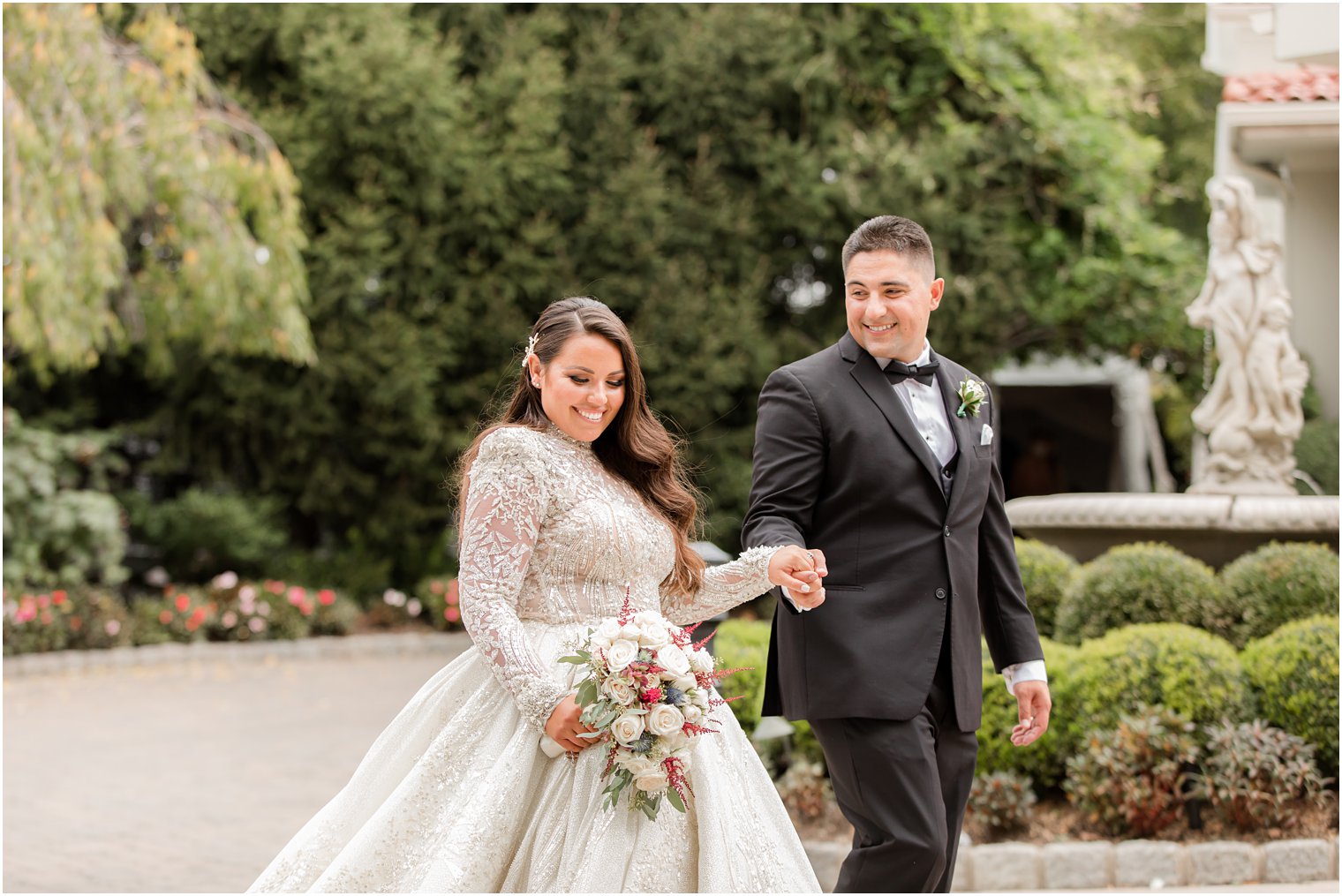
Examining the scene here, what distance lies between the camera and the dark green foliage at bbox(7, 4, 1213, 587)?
49.6 feet

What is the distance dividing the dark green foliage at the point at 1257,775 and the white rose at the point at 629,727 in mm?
3446

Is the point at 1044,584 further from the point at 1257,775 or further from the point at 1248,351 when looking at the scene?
the point at 1248,351

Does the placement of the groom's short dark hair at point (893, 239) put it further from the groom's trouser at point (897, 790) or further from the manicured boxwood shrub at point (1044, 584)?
the manicured boxwood shrub at point (1044, 584)

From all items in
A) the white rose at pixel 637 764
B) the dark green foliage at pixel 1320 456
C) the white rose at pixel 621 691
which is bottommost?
the dark green foliage at pixel 1320 456

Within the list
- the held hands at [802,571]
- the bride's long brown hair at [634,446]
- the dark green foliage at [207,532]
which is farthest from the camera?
the dark green foliage at [207,532]

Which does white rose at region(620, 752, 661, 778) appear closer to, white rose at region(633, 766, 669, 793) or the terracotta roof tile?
white rose at region(633, 766, 669, 793)

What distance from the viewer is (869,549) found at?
3490 millimetres

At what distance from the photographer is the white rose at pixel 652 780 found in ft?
10.2

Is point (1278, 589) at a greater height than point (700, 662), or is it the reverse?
point (700, 662)

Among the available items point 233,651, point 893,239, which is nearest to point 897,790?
point 893,239

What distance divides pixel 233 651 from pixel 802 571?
1162cm

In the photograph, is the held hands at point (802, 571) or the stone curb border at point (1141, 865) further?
the stone curb border at point (1141, 865)

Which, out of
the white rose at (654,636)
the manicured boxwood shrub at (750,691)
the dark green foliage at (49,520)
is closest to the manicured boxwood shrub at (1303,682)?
the manicured boxwood shrub at (750,691)

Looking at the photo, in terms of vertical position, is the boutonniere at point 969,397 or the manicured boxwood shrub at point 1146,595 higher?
the boutonniere at point 969,397
